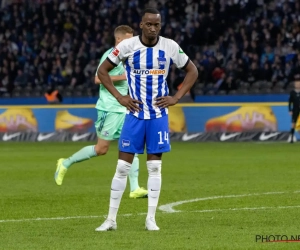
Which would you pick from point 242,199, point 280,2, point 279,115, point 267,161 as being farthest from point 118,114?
point 280,2

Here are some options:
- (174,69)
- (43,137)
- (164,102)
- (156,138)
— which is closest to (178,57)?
(164,102)

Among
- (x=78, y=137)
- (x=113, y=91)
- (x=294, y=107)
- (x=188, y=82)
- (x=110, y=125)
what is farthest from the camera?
(x=78, y=137)

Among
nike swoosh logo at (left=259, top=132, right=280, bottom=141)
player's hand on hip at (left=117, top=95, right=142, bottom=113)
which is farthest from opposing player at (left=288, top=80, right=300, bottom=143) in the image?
player's hand on hip at (left=117, top=95, right=142, bottom=113)

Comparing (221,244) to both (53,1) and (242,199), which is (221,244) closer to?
(242,199)

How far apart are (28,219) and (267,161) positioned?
31.6 feet

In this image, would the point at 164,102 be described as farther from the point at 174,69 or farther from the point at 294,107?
the point at 174,69

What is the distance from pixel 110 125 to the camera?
12586 millimetres

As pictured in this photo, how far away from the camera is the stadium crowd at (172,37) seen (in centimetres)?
3083

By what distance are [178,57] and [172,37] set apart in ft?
84.4

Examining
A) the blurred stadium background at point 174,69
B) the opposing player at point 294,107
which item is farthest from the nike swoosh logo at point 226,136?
the opposing player at point 294,107

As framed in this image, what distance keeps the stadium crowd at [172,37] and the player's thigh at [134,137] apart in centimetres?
2091

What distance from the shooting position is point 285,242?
755cm

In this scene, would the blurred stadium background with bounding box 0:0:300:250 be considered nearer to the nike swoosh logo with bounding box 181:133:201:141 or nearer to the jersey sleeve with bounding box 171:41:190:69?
the nike swoosh logo with bounding box 181:133:201:141

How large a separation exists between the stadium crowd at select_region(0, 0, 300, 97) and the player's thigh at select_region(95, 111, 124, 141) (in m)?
17.3
